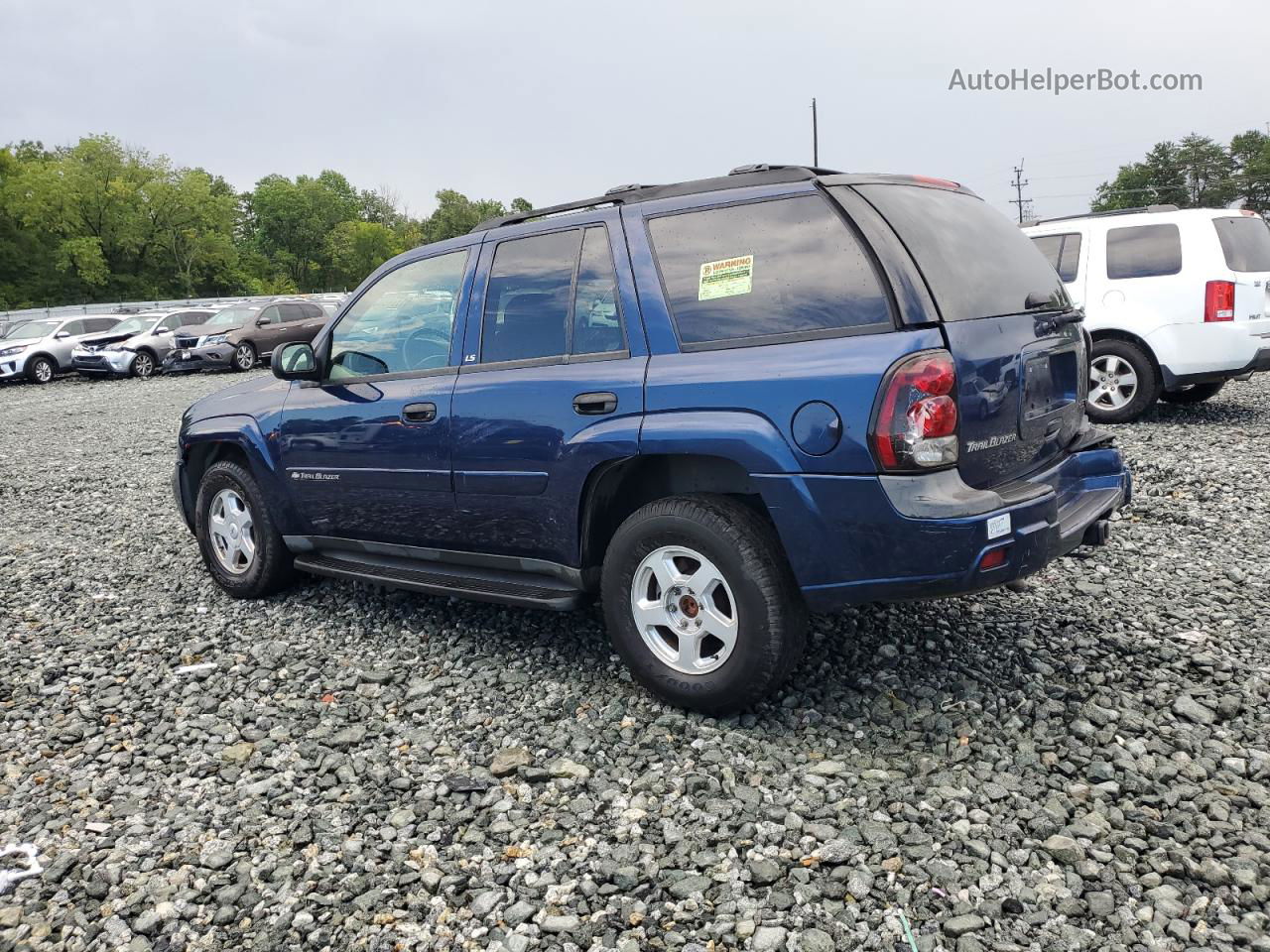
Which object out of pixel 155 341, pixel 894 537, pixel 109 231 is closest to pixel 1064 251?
pixel 894 537

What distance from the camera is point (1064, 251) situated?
9086 mm

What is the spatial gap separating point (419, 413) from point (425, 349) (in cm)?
32

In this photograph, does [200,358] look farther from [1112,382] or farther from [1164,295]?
[1164,295]

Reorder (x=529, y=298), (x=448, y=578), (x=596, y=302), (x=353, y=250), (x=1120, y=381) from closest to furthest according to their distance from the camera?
(x=596, y=302) < (x=529, y=298) < (x=448, y=578) < (x=1120, y=381) < (x=353, y=250)

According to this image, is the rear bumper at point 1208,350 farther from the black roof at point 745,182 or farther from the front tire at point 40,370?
the front tire at point 40,370

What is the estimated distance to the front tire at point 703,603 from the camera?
10.8 ft

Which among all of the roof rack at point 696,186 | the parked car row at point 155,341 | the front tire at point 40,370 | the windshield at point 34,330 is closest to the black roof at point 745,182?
the roof rack at point 696,186

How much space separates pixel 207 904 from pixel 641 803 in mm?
1288

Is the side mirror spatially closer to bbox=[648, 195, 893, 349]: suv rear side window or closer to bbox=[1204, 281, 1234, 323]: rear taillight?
bbox=[648, 195, 893, 349]: suv rear side window

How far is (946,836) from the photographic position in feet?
9.14

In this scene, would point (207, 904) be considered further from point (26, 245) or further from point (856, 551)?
point (26, 245)

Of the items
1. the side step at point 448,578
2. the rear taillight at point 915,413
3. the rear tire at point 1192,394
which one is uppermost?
the rear taillight at point 915,413

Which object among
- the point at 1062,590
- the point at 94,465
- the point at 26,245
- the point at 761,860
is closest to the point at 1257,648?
the point at 1062,590

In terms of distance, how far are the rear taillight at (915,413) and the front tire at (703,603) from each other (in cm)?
55
